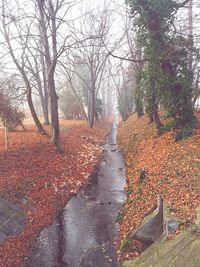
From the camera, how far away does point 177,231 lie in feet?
26.7

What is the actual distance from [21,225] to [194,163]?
7488 mm

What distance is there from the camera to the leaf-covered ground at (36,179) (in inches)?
400

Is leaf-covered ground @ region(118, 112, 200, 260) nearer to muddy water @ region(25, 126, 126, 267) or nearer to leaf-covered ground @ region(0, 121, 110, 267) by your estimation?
muddy water @ region(25, 126, 126, 267)

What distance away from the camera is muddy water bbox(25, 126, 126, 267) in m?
9.20

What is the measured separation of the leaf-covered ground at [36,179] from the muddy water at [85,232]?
462 millimetres

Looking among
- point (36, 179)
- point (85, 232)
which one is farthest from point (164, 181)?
point (36, 179)

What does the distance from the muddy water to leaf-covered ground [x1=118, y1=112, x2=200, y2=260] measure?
512 millimetres

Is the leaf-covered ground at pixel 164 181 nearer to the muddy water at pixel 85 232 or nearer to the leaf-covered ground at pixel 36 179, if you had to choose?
the muddy water at pixel 85 232

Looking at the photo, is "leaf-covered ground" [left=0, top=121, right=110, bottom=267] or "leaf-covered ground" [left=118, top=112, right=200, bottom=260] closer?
"leaf-covered ground" [left=118, top=112, right=200, bottom=260]

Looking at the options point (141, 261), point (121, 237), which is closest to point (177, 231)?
point (141, 261)

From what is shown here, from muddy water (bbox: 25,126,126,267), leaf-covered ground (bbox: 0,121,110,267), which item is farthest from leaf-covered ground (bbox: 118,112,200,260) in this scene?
leaf-covered ground (bbox: 0,121,110,267)

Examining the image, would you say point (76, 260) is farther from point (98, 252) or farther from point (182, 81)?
point (182, 81)

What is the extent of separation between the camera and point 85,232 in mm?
10812

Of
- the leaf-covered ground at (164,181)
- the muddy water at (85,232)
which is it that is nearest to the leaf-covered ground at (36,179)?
the muddy water at (85,232)
